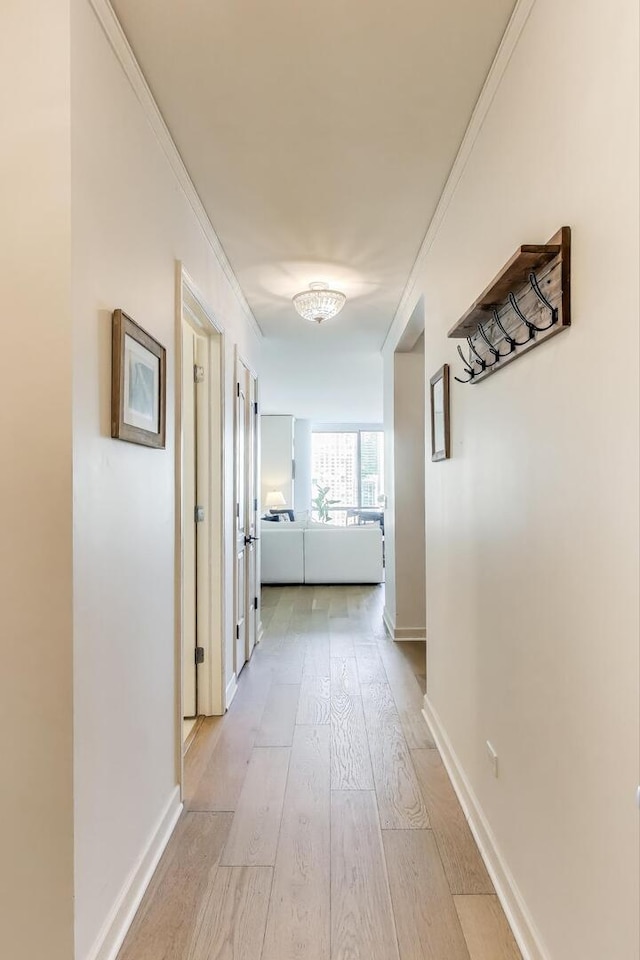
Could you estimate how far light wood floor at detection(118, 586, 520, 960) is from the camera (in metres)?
1.51

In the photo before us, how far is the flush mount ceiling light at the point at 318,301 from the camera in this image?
3375mm

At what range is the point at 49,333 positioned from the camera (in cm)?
125

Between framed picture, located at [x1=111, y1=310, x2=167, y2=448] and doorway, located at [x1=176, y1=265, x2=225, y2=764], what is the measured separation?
3.37 ft

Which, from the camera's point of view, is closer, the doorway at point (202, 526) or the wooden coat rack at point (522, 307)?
the wooden coat rack at point (522, 307)

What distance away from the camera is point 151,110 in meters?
1.80

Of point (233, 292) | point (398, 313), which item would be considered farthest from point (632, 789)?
point (398, 313)

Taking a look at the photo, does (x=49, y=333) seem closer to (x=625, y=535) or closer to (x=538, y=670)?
(x=625, y=535)

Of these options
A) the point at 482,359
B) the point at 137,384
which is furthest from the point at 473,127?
the point at 137,384

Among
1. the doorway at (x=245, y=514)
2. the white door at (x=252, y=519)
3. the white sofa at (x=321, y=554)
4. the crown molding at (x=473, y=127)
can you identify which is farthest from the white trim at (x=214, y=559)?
the white sofa at (x=321, y=554)

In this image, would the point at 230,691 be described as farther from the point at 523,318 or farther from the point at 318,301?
the point at 523,318

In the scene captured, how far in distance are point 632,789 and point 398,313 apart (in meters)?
3.53

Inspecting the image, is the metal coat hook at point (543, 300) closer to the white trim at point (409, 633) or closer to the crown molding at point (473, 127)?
the crown molding at point (473, 127)

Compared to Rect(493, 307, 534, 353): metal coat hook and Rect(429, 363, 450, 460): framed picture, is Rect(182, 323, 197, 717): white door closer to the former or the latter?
Rect(429, 363, 450, 460): framed picture

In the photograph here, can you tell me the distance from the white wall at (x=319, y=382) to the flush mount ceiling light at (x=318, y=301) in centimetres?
144
